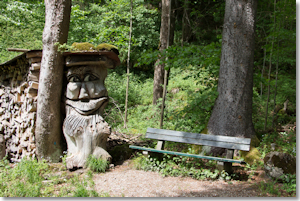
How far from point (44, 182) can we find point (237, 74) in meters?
4.31

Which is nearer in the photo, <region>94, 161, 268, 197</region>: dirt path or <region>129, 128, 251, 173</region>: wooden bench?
<region>94, 161, 268, 197</region>: dirt path

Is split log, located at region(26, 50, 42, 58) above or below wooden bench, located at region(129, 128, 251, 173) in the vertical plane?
above

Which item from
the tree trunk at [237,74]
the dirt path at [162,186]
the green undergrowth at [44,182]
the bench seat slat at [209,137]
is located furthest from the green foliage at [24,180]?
the tree trunk at [237,74]

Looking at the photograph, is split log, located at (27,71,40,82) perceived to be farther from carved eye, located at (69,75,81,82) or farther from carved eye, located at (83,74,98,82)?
carved eye, located at (83,74,98,82)

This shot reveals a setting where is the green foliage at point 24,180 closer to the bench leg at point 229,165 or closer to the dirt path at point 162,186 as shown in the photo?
the dirt path at point 162,186

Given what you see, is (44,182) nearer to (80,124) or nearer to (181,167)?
(80,124)

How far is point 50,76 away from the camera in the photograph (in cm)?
460

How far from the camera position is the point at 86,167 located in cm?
439

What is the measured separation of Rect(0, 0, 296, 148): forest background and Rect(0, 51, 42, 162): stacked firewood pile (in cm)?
166

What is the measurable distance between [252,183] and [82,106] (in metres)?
3.44

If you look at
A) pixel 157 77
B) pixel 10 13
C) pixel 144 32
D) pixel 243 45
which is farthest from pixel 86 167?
pixel 144 32

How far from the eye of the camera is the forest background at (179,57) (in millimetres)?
5816

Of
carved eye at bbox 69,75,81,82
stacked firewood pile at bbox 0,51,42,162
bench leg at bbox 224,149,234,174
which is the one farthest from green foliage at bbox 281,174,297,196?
stacked firewood pile at bbox 0,51,42,162

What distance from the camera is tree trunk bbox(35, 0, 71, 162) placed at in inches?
181
